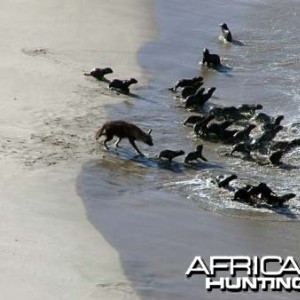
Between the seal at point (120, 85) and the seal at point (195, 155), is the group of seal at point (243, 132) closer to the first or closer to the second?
the seal at point (195, 155)

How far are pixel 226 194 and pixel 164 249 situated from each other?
2.24 meters

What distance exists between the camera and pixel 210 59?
20.8 m

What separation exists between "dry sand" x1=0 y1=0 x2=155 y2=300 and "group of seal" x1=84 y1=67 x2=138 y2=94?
180 mm

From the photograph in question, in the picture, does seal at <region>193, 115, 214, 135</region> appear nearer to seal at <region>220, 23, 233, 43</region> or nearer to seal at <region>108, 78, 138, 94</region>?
seal at <region>108, 78, 138, 94</region>

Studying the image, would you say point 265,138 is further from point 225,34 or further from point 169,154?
point 225,34

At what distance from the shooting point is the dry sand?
1009 cm

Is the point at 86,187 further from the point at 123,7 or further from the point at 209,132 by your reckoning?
the point at 123,7

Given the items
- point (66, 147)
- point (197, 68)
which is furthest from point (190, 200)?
point (197, 68)

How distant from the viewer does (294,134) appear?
16.5m

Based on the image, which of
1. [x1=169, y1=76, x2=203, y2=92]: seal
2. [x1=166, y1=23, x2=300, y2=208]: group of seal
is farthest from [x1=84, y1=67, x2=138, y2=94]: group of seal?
[x1=166, y1=23, x2=300, y2=208]: group of seal

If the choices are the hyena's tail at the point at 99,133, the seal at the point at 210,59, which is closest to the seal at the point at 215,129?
the hyena's tail at the point at 99,133

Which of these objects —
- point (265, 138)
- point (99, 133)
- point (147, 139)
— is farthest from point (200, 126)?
point (99, 133)

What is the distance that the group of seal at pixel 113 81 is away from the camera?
18.1 meters

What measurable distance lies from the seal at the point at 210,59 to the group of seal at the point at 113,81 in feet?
8.90
